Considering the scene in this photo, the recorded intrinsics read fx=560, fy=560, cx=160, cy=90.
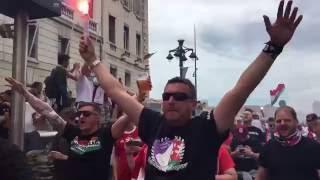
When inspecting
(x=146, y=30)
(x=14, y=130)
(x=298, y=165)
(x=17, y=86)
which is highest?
(x=146, y=30)

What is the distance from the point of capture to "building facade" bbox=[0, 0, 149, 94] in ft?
68.9

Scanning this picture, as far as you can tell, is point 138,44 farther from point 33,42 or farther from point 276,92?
point 276,92

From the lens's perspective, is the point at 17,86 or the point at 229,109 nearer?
the point at 229,109

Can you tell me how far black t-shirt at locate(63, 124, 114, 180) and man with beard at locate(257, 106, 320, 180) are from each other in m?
1.73

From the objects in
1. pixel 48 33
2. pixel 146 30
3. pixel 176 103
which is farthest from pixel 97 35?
pixel 176 103

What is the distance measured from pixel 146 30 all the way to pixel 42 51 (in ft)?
52.8

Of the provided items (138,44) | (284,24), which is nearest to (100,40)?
(138,44)

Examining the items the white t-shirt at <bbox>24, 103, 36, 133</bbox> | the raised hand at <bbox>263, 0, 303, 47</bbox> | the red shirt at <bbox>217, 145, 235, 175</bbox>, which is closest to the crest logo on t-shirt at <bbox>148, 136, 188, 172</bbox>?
the raised hand at <bbox>263, 0, 303, 47</bbox>

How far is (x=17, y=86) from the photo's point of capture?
5234mm

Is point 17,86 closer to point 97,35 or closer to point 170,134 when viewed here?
point 170,134

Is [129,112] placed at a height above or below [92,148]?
above

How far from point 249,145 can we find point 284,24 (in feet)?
21.4

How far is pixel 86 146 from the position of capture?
5238mm

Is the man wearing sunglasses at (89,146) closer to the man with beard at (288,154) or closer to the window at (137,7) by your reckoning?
the man with beard at (288,154)
